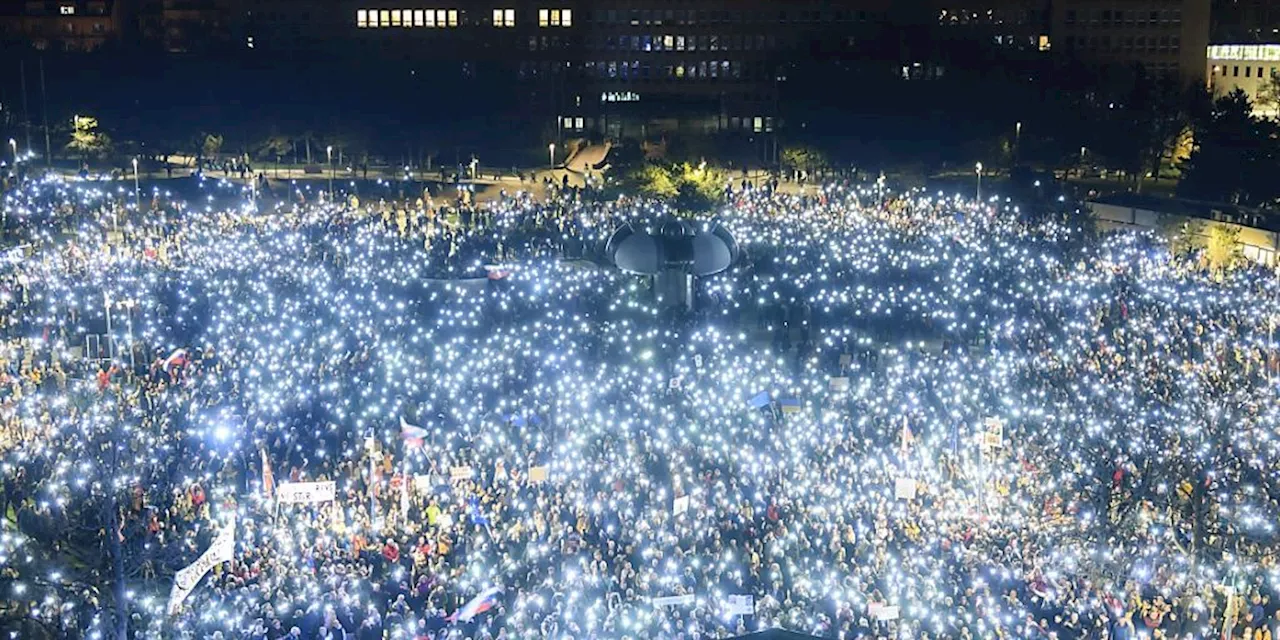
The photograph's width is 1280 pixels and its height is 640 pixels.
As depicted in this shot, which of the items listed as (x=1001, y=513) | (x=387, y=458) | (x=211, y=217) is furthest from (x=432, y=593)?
(x=211, y=217)

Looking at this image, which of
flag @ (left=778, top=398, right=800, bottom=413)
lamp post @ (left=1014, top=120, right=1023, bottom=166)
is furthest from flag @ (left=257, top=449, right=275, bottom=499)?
lamp post @ (left=1014, top=120, right=1023, bottom=166)

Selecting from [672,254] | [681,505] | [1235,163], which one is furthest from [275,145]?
[681,505]

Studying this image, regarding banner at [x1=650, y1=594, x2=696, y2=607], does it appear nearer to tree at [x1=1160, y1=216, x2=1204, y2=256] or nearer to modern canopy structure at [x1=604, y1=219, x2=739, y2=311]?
modern canopy structure at [x1=604, y1=219, x2=739, y2=311]

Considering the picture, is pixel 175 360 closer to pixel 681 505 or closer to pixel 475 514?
pixel 475 514

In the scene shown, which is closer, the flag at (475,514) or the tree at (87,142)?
the flag at (475,514)

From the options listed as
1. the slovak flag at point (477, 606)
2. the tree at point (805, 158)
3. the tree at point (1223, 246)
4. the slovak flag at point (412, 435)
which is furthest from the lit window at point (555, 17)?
the slovak flag at point (477, 606)

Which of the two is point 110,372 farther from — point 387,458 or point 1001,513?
point 1001,513

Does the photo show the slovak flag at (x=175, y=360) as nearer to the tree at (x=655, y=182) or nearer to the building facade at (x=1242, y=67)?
the tree at (x=655, y=182)
